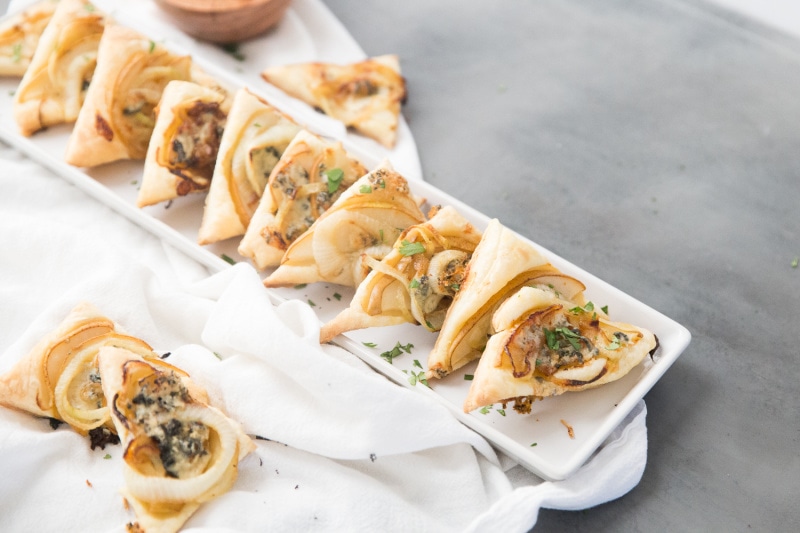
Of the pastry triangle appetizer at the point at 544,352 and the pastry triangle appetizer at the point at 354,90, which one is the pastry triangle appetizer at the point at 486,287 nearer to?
the pastry triangle appetizer at the point at 544,352

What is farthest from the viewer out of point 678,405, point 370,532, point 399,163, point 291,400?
point 399,163

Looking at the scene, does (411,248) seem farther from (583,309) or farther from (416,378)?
(583,309)

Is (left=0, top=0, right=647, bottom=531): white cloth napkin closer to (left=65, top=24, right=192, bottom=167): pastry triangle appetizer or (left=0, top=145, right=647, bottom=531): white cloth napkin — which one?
(left=0, top=145, right=647, bottom=531): white cloth napkin

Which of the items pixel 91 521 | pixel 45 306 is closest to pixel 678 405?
pixel 91 521

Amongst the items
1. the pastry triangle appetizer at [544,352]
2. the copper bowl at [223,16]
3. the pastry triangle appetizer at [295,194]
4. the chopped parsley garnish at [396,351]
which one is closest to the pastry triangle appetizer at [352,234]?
the pastry triangle appetizer at [295,194]

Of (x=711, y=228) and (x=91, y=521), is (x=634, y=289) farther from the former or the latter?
(x=91, y=521)

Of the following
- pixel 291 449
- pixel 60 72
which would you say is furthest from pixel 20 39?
pixel 291 449
